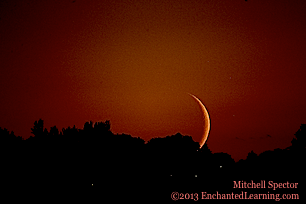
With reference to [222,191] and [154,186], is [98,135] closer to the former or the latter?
[154,186]

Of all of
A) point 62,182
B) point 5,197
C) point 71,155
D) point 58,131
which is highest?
point 58,131

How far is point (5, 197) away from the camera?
Answer: 2583cm

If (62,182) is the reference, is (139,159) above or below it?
above

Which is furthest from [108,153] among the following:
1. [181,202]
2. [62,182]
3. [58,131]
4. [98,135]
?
[181,202]

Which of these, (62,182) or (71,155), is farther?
(71,155)

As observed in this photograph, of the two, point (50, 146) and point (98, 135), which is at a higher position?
point (98, 135)

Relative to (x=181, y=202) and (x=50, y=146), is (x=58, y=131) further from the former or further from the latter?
(x=181, y=202)

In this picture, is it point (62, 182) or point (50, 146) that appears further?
point (50, 146)

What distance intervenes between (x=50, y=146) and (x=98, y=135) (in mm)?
9043

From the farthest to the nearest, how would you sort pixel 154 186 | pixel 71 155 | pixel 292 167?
pixel 292 167 → pixel 154 186 → pixel 71 155

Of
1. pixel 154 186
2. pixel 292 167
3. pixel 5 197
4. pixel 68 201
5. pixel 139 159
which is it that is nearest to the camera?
pixel 5 197

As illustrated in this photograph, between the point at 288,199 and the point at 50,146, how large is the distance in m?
23.2

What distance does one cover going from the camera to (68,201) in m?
27.5

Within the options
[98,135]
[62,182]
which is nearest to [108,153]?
[98,135]
